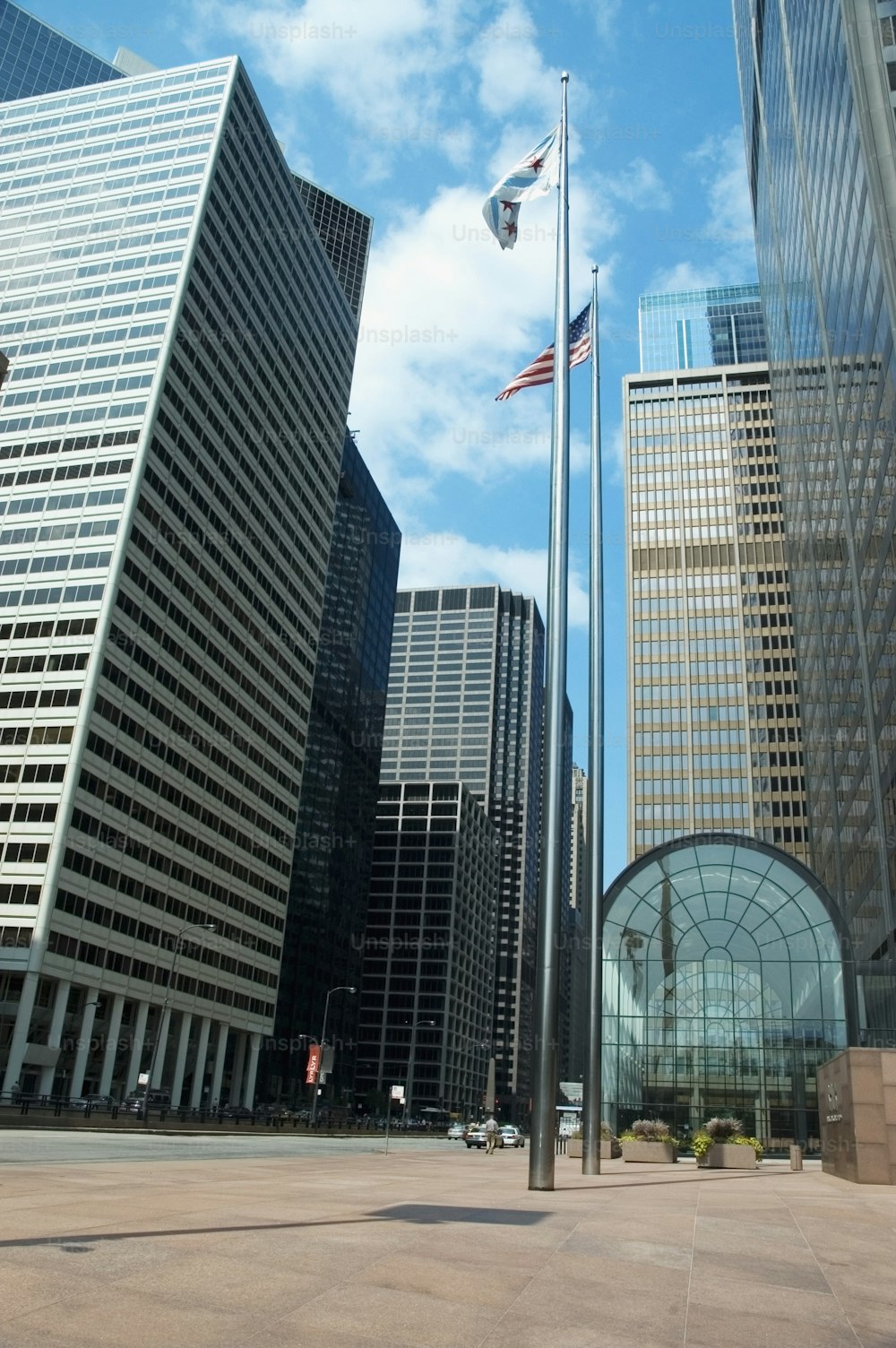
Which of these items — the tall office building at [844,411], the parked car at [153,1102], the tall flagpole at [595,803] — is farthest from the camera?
the parked car at [153,1102]

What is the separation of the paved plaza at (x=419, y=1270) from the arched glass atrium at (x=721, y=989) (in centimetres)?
3274

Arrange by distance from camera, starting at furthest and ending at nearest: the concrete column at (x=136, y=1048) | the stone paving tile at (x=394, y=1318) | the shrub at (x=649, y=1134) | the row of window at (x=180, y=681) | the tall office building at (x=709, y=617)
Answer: the tall office building at (x=709, y=617) → the concrete column at (x=136, y=1048) → the row of window at (x=180, y=681) → the shrub at (x=649, y=1134) → the stone paving tile at (x=394, y=1318)

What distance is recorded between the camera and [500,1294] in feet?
26.9

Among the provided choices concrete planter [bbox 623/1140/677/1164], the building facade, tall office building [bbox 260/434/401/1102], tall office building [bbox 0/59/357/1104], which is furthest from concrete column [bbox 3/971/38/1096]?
the building facade

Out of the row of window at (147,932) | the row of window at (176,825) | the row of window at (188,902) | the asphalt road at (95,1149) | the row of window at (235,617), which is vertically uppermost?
the row of window at (235,617)

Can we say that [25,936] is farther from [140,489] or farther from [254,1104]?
[254,1104]

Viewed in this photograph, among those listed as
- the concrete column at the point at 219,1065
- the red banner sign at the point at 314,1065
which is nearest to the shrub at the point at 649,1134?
the red banner sign at the point at 314,1065

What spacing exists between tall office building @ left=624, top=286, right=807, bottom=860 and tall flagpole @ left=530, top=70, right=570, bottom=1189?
352 ft

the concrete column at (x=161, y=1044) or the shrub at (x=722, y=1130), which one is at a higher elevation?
the concrete column at (x=161, y=1044)

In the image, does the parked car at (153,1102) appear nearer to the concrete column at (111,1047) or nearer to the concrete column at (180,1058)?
the concrete column at (180,1058)

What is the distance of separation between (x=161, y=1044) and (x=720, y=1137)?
64.1 metres

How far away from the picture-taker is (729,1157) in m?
35.6

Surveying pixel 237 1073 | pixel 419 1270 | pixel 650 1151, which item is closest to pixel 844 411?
pixel 650 1151

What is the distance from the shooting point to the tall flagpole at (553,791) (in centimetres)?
1884
